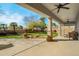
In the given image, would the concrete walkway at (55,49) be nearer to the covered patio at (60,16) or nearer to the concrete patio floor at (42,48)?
the concrete patio floor at (42,48)

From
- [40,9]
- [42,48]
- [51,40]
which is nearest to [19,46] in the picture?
[42,48]

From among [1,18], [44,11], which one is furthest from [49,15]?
[1,18]

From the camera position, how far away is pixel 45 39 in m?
4.29

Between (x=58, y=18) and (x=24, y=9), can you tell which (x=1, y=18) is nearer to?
(x=24, y=9)

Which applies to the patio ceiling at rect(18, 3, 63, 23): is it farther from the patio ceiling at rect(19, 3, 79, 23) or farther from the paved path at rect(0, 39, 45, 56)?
the paved path at rect(0, 39, 45, 56)

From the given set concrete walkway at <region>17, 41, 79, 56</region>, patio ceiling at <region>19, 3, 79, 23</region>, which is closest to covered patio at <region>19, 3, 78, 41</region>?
patio ceiling at <region>19, 3, 79, 23</region>

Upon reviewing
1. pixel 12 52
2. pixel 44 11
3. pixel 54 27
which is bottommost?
pixel 12 52

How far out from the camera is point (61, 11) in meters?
4.24

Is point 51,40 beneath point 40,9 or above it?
beneath

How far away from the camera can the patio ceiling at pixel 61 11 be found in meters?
4.14

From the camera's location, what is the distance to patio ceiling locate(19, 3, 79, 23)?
13.6 feet

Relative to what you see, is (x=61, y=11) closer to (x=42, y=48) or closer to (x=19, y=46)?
(x=42, y=48)

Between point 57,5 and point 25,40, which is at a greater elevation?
point 57,5

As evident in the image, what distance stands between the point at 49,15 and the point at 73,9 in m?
0.44
